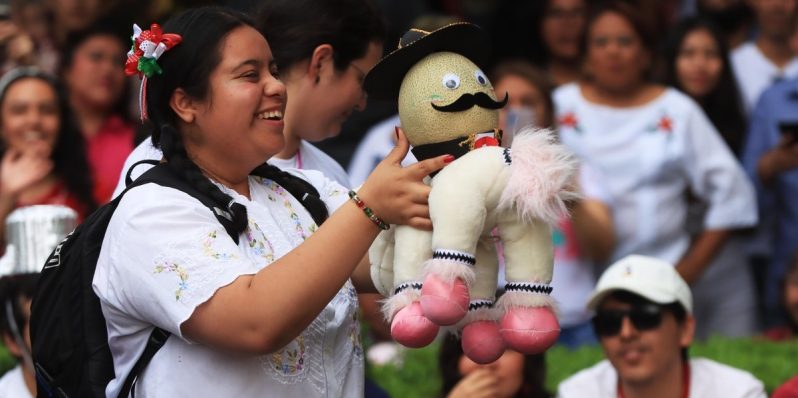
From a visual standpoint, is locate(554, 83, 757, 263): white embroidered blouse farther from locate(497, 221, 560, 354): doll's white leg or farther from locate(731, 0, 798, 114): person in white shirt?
locate(497, 221, 560, 354): doll's white leg

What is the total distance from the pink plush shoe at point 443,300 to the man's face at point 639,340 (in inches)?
80.2

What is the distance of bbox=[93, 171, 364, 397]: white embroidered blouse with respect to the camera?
2.90 metres

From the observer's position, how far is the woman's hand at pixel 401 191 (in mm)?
2936

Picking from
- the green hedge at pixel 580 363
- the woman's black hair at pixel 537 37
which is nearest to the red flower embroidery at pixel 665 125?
the green hedge at pixel 580 363

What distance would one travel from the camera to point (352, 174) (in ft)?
22.4

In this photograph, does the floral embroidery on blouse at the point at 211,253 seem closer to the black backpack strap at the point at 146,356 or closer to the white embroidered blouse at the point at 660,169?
the black backpack strap at the point at 146,356

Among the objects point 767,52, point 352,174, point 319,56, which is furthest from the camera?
point 767,52

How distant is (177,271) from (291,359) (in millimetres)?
346

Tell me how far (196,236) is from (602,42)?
14.2 ft

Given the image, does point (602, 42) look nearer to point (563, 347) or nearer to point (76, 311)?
point (563, 347)

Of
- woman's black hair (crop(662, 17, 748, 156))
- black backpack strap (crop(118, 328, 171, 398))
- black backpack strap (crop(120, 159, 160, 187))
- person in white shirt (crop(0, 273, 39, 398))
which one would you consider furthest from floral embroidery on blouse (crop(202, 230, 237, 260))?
woman's black hair (crop(662, 17, 748, 156))

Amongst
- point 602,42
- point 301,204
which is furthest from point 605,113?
point 301,204

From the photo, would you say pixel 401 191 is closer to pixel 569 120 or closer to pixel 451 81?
pixel 451 81

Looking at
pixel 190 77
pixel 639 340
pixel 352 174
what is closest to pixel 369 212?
pixel 190 77
